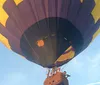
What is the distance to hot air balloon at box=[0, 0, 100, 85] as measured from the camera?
53.5 feet

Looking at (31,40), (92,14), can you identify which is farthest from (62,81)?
(92,14)

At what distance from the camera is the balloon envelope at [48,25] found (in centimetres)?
1630

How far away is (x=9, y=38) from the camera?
58.2 feet

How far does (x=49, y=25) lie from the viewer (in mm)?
16406

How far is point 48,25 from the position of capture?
1641cm

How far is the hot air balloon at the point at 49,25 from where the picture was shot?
1630cm

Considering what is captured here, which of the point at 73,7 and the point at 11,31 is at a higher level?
the point at 73,7

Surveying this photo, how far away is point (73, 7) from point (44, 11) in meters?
1.27

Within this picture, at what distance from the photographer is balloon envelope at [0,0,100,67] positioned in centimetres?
1630

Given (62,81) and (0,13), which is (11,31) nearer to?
(0,13)

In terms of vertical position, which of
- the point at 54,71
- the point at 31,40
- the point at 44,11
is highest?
the point at 44,11

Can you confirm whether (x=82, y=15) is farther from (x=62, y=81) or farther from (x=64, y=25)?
(x=62, y=81)

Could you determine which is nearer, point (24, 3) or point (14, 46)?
point (24, 3)

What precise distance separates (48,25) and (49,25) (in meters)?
0.04
